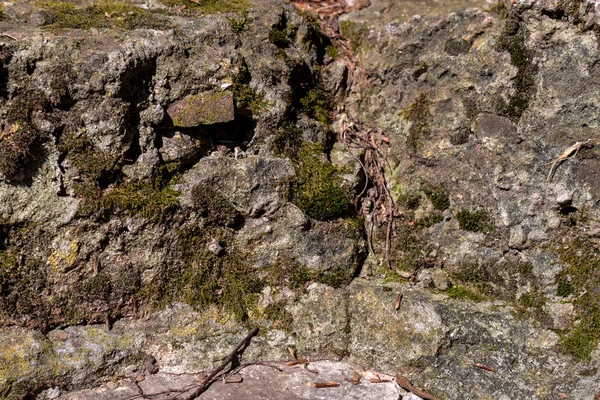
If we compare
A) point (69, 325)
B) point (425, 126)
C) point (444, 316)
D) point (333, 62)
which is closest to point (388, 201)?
point (425, 126)

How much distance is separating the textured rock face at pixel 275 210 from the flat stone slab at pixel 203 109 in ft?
0.06

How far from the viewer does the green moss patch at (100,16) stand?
4.06m

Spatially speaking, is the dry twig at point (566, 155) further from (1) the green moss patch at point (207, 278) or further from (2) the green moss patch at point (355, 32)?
(1) the green moss patch at point (207, 278)

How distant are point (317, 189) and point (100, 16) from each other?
247 cm

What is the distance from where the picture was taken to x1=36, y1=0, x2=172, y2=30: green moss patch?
160 inches

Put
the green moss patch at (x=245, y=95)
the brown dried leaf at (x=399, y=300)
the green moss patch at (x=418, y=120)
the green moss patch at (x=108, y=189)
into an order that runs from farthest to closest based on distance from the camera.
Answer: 1. the green moss patch at (x=418, y=120)
2. the green moss patch at (x=245, y=95)
3. the brown dried leaf at (x=399, y=300)
4. the green moss patch at (x=108, y=189)

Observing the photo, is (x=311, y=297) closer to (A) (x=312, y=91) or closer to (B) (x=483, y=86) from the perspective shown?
(A) (x=312, y=91)

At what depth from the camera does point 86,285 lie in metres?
3.84

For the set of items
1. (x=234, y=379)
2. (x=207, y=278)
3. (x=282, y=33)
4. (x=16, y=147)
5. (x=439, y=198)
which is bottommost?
(x=234, y=379)

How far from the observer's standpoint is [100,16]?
4.25 m

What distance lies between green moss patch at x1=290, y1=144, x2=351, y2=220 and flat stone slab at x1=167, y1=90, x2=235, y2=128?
781 millimetres

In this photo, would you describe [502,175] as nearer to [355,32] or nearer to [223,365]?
[355,32]

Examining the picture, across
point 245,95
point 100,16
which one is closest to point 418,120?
point 245,95

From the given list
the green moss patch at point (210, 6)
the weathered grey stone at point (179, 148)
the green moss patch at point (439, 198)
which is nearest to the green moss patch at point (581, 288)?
the green moss patch at point (439, 198)
